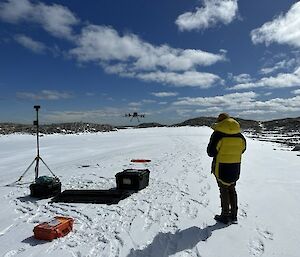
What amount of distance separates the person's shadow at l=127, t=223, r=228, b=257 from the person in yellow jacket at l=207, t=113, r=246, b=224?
15.5 inches

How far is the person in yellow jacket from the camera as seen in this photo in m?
5.62

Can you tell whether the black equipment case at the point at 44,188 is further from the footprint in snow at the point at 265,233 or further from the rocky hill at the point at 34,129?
the rocky hill at the point at 34,129

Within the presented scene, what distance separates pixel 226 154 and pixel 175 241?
65.8 inches

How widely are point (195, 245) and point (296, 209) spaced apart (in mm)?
2765

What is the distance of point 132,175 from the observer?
8.52 metres

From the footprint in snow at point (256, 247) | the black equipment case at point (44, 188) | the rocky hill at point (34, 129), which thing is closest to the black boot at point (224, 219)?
the footprint in snow at point (256, 247)

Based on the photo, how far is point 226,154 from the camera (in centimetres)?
569

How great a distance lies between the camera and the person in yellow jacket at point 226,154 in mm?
5625

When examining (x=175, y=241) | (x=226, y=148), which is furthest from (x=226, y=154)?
(x=175, y=241)

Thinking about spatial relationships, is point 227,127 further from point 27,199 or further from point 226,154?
point 27,199

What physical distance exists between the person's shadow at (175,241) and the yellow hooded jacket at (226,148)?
2.87 ft

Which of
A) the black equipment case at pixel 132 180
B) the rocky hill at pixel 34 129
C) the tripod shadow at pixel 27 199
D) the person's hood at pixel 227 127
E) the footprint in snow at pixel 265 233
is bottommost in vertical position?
the tripod shadow at pixel 27 199

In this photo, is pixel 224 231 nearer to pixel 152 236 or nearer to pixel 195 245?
pixel 195 245

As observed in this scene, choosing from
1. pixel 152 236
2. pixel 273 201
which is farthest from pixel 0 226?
pixel 273 201
